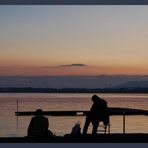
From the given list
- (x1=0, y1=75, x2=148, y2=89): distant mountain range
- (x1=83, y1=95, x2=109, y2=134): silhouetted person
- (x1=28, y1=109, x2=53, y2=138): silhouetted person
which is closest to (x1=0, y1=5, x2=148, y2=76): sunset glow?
(x1=0, y1=75, x2=148, y2=89): distant mountain range

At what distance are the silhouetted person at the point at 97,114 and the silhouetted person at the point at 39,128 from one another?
1.69 ft

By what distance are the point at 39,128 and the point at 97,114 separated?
825mm

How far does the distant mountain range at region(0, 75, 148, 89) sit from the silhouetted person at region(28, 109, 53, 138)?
88 centimetres

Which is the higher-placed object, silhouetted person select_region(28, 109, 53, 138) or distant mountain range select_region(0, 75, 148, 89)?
distant mountain range select_region(0, 75, 148, 89)

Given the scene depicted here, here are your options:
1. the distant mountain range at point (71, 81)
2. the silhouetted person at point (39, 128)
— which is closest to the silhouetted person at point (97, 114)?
the silhouetted person at point (39, 128)

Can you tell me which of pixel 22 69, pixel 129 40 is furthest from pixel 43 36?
pixel 129 40

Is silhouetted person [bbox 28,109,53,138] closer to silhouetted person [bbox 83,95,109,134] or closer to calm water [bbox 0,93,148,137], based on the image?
silhouetted person [bbox 83,95,109,134]

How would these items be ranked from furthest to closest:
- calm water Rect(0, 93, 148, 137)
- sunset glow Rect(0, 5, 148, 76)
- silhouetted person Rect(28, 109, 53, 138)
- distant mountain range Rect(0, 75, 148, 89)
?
calm water Rect(0, 93, 148, 137) → distant mountain range Rect(0, 75, 148, 89) → sunset glow Rect(0, 5, 148, 76) → silhouetted person Rect(28, 109, 53, 138)

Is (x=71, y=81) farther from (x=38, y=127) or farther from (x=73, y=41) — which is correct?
(x=38, y=127)

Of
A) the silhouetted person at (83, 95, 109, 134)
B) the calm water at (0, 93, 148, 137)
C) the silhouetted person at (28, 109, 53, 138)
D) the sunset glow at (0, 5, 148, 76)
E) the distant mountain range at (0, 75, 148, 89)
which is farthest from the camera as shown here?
the calm water at (0, 93, 148, 137)

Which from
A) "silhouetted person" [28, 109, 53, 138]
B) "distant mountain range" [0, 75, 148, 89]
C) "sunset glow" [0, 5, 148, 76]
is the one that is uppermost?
"sunset glow" [0, 5, 148, 76]

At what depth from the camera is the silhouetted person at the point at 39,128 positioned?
6.50 m

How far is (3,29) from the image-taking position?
7832 mm

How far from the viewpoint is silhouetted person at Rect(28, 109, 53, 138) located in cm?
650
